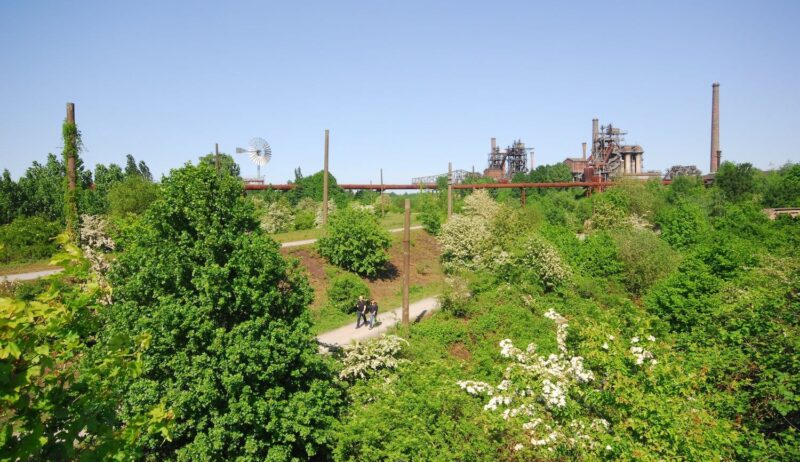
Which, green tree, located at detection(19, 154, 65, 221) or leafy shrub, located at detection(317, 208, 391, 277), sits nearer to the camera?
leafy shrub, located at detection(317, 208, 391, 277)

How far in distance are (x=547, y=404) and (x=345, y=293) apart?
46.6 feet

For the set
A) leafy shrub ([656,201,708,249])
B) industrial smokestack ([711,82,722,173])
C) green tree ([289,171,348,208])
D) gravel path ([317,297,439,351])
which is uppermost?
industrial smokestack ([711,82,722,173])

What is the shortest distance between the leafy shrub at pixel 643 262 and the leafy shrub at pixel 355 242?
12.9 metres

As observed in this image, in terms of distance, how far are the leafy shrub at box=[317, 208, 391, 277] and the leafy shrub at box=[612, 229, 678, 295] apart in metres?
12.9

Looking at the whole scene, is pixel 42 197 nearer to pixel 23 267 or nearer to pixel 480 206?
pixel 23 267

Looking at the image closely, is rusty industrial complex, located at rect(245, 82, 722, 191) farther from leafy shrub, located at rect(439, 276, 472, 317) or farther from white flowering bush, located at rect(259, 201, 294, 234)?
leafy shrub, located at rect(439, 276, 472, 317)

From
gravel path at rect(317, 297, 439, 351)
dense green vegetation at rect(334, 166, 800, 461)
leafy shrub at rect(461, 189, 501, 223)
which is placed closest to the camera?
dense green vegetation at rect(334, 166, 800, 461)

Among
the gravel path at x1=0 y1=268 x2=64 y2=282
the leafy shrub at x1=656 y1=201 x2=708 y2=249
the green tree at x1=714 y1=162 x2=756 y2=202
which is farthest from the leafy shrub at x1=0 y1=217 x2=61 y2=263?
the green tree at x1=714 y1=162 x2=756 y2=202

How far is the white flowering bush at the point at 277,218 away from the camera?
3866 cm

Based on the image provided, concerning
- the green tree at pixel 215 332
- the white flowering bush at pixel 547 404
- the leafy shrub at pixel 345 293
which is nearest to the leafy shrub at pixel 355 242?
the leafy shrub at pixel 345 293

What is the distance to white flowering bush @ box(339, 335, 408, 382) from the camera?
12.5m

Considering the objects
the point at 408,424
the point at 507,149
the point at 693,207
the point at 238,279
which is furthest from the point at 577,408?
the point at 507,149

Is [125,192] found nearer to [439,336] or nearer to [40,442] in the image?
[439,336]

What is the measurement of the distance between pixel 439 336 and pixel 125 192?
18.8m
